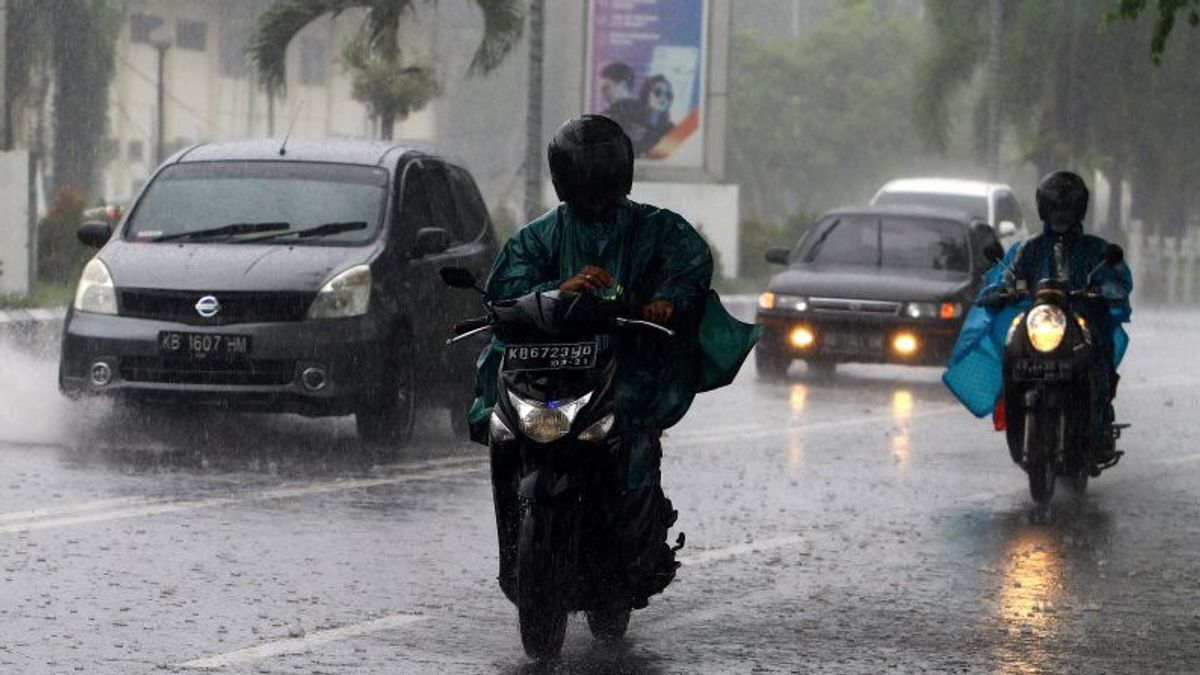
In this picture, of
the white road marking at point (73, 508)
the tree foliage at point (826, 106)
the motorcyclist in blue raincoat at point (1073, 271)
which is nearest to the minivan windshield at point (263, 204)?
the white road marking at point (73, 508)

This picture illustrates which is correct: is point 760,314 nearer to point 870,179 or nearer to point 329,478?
point 329,478

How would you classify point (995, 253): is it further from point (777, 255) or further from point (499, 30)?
point (499, 30)

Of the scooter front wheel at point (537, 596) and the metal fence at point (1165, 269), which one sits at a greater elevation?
the scooter front wheel at point (537, 596)

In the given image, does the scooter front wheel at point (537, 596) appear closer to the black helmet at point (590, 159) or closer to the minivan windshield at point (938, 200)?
the black helmet at point (590, 159)

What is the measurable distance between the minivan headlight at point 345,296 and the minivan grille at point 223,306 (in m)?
0.08

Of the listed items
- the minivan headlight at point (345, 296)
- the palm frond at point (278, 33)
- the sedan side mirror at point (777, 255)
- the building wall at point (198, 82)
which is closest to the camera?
the minivan headlight at point (345, 296)

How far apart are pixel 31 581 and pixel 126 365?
504 centimetres

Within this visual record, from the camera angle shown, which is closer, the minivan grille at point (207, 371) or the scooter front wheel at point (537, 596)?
the scooter front wheel at point (537, 596)

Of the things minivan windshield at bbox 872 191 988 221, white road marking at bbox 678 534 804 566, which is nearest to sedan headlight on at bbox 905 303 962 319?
minivan windshield at bbox 872 191 988 221

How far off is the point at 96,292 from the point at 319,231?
4.33 feet

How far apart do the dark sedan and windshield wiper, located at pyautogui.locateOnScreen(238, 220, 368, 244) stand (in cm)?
744

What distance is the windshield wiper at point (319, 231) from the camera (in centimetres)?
1545

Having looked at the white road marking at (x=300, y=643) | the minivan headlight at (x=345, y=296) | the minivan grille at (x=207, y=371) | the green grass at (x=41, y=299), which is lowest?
the green grass at (x=41, y=299)

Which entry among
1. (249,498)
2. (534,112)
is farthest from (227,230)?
(534,112)
